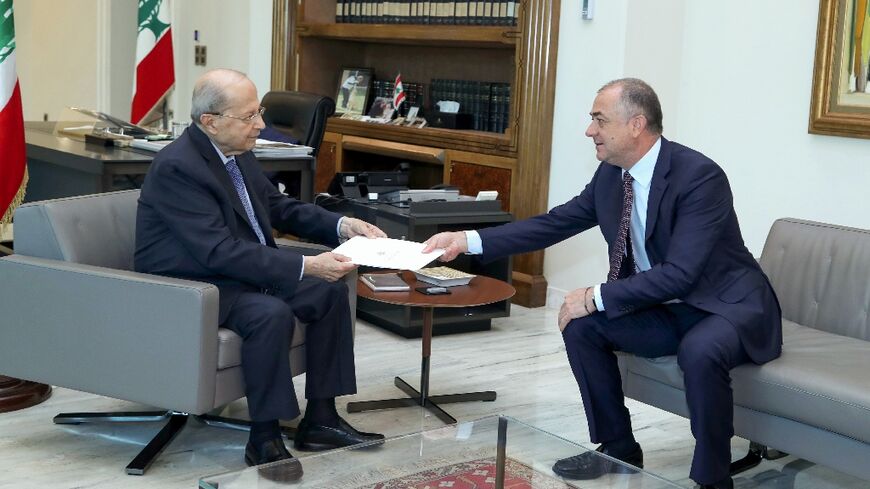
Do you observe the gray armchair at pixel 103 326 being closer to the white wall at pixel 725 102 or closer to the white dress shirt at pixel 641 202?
the white dress shirt at pixel 641 202

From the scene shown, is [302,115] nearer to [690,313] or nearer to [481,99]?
[481,99]

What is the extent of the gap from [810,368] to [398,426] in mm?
1386

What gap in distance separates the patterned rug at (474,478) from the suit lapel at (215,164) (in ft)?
3.91

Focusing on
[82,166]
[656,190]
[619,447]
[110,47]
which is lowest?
[619,447]

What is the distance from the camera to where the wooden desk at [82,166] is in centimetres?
423

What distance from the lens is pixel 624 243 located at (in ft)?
10.7

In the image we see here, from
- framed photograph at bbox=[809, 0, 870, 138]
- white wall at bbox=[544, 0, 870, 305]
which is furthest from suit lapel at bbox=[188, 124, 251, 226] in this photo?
framed photograph at bbox=[809, 0, 870, 138]

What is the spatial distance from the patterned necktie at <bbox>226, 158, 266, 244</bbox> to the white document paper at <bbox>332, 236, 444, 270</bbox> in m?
0.25

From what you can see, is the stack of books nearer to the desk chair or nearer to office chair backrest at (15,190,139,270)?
the desk chair

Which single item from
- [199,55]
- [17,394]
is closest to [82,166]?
[17,394]

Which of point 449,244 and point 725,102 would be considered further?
point 725,102

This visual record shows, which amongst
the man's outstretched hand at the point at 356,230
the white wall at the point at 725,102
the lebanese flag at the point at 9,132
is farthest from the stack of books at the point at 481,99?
the lebanese flag at the point at 9,132

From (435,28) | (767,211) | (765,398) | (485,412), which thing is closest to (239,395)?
(485,412)

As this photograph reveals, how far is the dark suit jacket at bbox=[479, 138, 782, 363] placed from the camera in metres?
3.06
